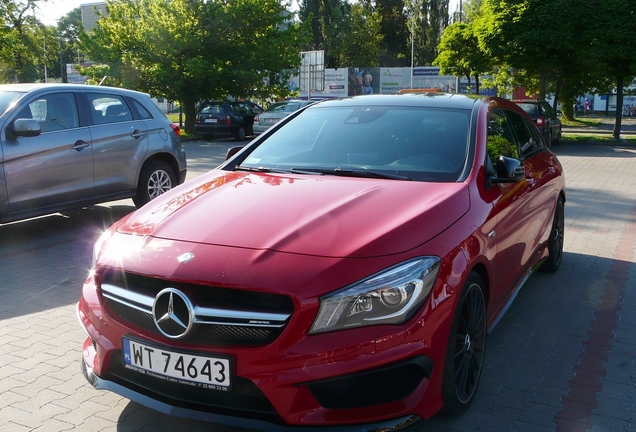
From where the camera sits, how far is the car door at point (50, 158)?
7203 millimetres

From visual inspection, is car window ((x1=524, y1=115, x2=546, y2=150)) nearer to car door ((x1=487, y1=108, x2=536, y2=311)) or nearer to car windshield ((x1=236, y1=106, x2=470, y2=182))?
car door ((x1=487, y1=108, x2=536, y2=311))

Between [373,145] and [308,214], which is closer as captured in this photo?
[308,214]

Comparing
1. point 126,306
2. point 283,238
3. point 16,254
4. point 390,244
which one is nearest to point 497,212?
point 390,244

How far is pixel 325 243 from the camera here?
9.67 ft

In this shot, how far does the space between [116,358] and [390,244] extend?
1.32m

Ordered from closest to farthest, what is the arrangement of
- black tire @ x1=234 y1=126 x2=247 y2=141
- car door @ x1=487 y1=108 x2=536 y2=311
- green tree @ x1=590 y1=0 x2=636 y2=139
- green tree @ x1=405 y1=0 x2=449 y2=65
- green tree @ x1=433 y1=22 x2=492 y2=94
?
car door @ x1=487 y1=108 x2=536 y2=311 → green tree @ x1=590 y1=0 x2=636 y2=139 → black tire @ x1=234 y1=126 x2=247 y2=141 → green tree @ x1=433 y1=22 x2=492 y2=94 → green tree @ x1=405 y1=0 x2=449 y2=65

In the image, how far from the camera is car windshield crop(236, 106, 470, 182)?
402 cm

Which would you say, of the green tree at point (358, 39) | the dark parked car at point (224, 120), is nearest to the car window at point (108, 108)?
the dark parked car at point (224, 120)

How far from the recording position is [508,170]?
4.07 m

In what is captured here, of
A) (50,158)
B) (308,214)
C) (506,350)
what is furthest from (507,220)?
(50,158)

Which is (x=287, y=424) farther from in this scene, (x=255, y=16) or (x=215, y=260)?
(x=255, y=16)

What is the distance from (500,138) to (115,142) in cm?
526

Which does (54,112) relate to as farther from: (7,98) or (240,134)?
(240,134)

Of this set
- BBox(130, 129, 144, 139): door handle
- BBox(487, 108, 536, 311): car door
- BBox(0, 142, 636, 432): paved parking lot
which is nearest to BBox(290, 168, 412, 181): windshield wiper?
BBox(487, 108, 536, 311): car door
